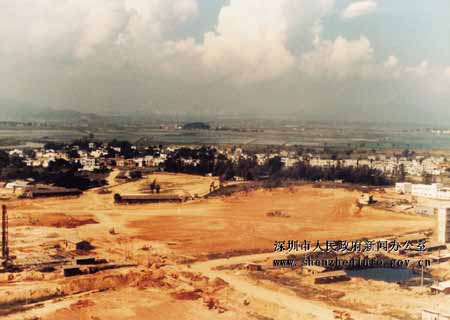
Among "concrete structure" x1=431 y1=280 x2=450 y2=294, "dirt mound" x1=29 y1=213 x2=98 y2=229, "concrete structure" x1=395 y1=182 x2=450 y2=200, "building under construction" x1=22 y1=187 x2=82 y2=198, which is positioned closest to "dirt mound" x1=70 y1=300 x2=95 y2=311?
"concrete structure" x1=431 y1=280 x2=450 y2=294

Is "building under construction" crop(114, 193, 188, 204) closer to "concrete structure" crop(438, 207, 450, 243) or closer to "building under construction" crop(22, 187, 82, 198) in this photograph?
"building under construction" crop(22, 187, 82, 198)

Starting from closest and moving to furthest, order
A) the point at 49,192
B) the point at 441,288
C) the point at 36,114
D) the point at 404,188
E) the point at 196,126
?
1. the point at 441,288
2. the point at 49,192
3. the point at 404,188
4. the point at 196,126
5. the point at 36,114

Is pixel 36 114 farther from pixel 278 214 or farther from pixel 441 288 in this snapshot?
pixel 441 288

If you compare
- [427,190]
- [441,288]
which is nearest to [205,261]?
[441,288]

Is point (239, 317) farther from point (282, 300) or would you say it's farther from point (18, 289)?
point (18, 289)

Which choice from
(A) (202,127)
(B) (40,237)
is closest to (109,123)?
(A) (202,127)
